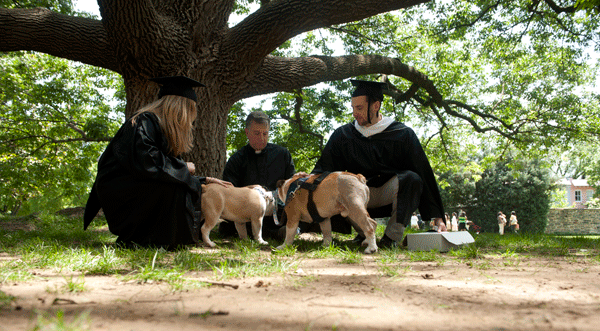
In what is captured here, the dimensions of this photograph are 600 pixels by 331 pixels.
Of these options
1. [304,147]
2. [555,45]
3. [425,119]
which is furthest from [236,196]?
[425,119]

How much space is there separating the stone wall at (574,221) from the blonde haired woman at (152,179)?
129 ft

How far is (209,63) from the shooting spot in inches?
250

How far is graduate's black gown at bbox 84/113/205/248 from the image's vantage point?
4.14m

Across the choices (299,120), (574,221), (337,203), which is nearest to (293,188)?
(337,203)

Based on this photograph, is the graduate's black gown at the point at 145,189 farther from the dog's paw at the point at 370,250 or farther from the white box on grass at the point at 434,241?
the white box on grass at the point at 434,241

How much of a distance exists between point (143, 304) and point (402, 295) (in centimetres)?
133

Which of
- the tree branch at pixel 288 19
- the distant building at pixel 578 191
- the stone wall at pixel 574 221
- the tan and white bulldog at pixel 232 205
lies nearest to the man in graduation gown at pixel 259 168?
the tan and white bulldog at pixel 232 205

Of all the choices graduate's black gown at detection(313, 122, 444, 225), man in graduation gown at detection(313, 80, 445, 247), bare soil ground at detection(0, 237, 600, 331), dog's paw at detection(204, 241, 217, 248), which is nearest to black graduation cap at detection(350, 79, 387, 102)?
man in graduation gown at detection(313, 80, 445, 247)

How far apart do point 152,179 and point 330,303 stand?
2827mm

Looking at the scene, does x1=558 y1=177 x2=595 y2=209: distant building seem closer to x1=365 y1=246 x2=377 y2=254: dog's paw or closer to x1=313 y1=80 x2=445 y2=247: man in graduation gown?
x1=313 y1=80 x2=445 y2=247: man in graduation gown

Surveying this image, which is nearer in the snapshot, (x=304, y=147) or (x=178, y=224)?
(x=178, y=224)

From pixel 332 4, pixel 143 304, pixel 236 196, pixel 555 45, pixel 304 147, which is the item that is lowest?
pixel 143 304

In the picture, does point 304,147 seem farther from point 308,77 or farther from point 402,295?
point 402,295

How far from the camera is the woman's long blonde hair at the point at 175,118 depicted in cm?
443
